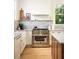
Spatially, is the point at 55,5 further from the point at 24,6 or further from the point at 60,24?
the point at 24,6

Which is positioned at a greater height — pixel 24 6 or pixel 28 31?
pixel 24 6

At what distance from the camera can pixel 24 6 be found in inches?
331

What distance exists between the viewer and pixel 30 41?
25.7 feet

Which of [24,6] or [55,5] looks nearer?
[55,5]
